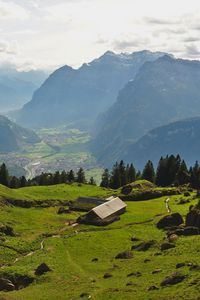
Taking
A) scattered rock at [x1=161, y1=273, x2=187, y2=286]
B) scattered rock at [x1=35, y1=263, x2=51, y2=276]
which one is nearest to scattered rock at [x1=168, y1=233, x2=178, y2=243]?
scattered rock at [x1=35, y1=263, x2=51, y2=276]

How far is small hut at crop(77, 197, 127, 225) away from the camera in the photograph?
10685cm

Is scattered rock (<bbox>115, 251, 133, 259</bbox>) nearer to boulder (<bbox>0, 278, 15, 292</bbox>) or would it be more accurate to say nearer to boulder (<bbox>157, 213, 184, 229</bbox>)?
boulder (<bbox>0, 278, 15, 292</bbox>)

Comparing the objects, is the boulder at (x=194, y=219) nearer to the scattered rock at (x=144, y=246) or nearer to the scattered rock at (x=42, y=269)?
the scattered rock at (x=144, y=246)

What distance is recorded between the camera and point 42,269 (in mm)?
71125

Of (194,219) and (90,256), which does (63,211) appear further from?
(194,219)

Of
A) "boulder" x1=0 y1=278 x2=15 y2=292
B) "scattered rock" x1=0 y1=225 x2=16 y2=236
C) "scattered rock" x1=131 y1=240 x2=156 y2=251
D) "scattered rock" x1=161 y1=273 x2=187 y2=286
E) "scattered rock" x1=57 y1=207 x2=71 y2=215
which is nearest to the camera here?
"scattered rock" x1=161 y1=273 x2=187 y2=286

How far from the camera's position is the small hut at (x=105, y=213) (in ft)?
351

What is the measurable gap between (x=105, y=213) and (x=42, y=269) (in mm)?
40929

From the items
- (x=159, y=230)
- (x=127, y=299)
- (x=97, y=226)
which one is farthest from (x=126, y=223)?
(x=127, y=299)

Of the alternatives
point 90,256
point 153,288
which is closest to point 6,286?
point 90,256

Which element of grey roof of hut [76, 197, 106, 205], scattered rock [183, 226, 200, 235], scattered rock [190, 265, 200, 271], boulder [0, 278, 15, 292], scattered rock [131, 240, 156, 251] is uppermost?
grey roof of hut [76, 197, 106, 205]

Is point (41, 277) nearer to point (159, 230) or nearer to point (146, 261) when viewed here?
point (146, 261)

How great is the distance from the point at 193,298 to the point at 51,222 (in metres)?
62.6

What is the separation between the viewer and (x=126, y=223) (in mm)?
105000
